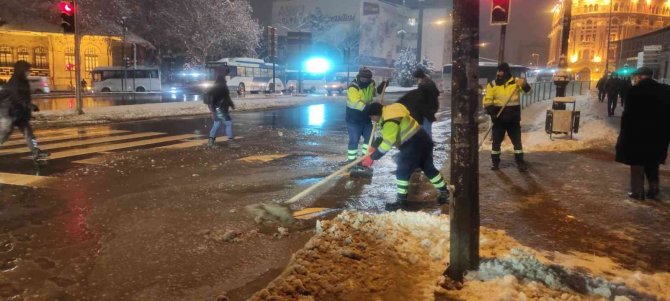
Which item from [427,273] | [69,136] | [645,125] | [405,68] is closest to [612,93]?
[645,125]

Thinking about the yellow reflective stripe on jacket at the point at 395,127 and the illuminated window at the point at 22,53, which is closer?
the yellow reflective stripe on jacket at the point at 395,127

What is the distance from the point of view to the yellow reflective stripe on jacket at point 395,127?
5.80 m

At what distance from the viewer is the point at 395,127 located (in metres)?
5.83

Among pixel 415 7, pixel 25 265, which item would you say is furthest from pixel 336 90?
pixel 415 7

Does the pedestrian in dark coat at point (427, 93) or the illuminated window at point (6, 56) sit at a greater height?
the illuminated window at point (6, 56)

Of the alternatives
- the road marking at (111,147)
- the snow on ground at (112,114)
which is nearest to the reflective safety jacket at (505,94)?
the road marking at (111,147)

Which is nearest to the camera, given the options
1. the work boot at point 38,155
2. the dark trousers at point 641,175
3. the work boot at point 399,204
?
the work boot at point 399,204

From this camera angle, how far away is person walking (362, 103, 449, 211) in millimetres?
5820

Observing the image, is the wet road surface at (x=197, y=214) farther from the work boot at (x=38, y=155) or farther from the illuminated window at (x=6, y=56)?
the illuminated window at (x=6, y=56)

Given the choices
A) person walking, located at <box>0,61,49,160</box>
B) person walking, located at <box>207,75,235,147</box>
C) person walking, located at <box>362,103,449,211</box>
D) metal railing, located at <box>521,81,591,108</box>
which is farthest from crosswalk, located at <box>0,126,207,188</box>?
metal railing, located at <box>521,81,591,108</box>

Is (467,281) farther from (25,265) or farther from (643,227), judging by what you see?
(25,265)

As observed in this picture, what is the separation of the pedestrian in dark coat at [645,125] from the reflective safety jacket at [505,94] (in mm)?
2028

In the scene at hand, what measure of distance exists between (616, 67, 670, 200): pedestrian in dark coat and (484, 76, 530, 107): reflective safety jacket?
79.9 inches

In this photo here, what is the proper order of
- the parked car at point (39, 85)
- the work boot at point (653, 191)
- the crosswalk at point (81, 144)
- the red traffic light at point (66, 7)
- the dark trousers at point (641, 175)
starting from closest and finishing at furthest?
the dark trousers at point (641, 175), the work boot at point (653, 191), the crosswalk at point (81, 144), the red traffic light at point (66, 7), the parked car at point (39, 85)
